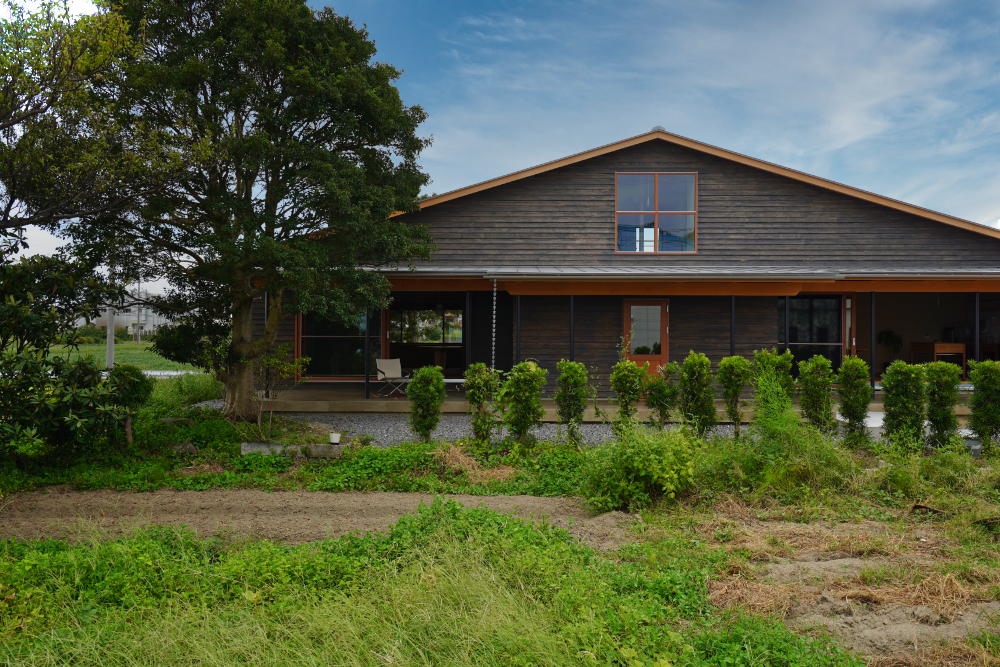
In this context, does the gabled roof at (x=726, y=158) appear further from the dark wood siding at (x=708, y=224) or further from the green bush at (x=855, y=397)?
the green bush at (x=855, y=397)

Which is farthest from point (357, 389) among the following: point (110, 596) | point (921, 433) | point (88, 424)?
point (921, 433)

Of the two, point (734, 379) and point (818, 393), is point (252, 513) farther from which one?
point (818, 393)

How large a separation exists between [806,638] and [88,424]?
707 cm

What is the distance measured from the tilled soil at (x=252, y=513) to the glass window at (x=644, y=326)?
7081mm

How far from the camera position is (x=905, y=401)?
688cm

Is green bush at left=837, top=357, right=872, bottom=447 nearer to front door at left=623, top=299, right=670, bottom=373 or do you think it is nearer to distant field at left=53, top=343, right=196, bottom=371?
front door at left=623, top=299, right=670, bottom=373

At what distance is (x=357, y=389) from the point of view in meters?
12.3

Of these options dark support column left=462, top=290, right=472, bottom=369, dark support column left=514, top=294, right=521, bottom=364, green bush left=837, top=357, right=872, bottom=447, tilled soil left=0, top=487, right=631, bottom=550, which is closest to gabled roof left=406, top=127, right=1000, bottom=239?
dark support column left=462, top=290, right=472, bottom=369

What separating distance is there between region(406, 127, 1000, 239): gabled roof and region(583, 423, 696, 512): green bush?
860 cm

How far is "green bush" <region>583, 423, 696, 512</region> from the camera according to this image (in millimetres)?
4922

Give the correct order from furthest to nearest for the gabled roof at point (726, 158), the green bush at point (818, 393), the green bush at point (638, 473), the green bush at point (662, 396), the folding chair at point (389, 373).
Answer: the gabled roof at point (726, 158)
the folding chair at point (389, 373)
the green bush at point (662, 396)
the green bush at point (818, 393)
the green bush at point (638, 473)

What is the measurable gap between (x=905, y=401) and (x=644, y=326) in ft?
17.6

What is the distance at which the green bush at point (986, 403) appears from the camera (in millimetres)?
6871

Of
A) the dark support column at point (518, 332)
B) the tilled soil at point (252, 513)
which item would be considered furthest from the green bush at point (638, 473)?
the dark support column at point (518, 332)
